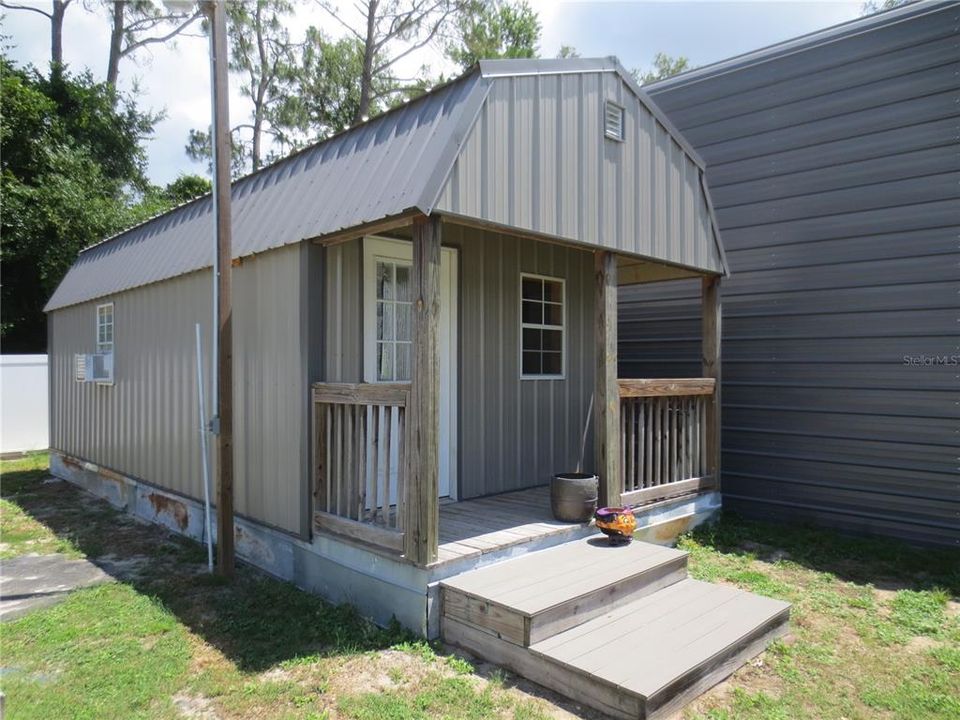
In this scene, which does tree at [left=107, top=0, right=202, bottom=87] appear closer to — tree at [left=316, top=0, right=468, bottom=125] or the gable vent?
tree at [left=316, top=0, right=468, bottom=125]

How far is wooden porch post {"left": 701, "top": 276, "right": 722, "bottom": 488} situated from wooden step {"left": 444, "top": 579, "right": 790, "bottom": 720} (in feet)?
7.34

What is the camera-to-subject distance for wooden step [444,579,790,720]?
2.81m

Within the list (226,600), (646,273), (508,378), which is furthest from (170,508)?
(646,273)

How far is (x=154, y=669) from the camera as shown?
10.6 feet

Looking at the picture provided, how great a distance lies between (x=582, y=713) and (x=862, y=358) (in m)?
4.44

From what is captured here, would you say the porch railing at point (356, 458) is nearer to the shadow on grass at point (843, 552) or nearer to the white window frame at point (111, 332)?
the shadow on grass at point (843, 552)

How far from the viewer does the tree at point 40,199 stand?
504 inches

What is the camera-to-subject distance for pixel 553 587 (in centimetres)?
354

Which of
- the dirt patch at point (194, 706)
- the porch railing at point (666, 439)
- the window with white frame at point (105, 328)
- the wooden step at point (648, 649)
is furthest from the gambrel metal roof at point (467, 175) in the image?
the dirt patch at point (194, 706)

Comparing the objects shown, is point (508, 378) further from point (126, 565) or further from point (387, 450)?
point (126, 565)

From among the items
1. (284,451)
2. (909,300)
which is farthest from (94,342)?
(909,300)

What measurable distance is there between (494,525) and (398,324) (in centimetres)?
166

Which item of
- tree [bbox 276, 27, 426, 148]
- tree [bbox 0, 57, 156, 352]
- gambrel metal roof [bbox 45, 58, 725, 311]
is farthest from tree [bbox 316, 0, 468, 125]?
gambrel metal roof [bbox 45, 58, 725, 311]

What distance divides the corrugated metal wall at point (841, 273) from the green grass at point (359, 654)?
892 mm
